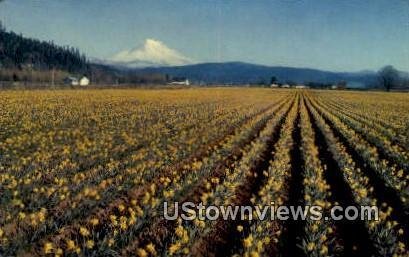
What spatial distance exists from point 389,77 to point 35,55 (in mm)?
133400

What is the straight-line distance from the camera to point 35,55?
17575 cm

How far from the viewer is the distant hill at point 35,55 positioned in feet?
531

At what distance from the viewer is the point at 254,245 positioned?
6.81 meters

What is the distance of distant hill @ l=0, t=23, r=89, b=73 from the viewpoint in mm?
161750

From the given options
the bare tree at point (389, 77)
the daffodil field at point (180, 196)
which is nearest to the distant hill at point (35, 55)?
the bare tree at point (389, 77)

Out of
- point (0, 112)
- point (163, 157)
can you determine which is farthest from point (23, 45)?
point (163, 157)

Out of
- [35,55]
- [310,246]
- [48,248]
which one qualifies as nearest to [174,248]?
[48,248]

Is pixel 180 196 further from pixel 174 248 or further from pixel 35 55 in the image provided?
pixel 35 55

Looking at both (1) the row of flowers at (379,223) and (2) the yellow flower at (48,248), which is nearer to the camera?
(2) the yellow flower at (48,248)

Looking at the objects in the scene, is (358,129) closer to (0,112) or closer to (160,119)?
(160,119)

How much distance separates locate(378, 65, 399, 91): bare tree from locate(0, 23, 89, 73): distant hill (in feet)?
390

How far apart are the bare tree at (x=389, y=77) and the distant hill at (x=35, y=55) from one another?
119m

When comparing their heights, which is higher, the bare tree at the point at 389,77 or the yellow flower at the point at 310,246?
the bare tree at the point at 389,77

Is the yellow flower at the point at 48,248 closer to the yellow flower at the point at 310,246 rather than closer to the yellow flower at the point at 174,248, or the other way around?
the yellow flower at the point at 174,248
